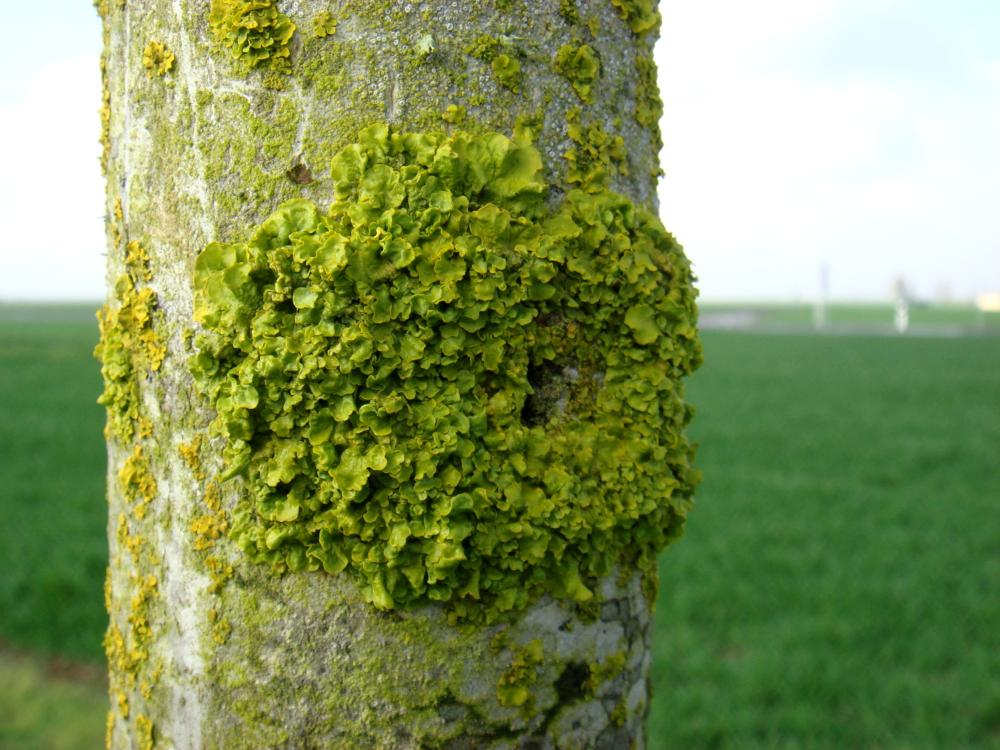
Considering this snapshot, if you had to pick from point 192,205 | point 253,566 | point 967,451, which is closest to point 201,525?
point 253,566

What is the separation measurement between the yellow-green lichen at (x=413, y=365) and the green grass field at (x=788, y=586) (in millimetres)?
4290

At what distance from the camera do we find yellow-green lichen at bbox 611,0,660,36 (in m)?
1.42

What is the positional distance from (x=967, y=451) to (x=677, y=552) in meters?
7.15

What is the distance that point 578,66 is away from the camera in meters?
1.35

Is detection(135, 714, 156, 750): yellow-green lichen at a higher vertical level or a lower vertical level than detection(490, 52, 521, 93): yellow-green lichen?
lower

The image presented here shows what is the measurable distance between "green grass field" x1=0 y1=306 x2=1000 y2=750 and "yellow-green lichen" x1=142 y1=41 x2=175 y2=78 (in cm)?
442

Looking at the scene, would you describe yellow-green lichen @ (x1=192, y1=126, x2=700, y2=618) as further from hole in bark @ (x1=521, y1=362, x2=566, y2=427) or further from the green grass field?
the green grass field

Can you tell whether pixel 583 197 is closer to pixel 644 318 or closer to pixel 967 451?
pixel 644 318

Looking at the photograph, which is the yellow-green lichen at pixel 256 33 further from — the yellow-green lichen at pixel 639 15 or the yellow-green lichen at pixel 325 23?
the yellow-green lichen at pixel 639 15

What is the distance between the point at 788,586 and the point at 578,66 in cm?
678

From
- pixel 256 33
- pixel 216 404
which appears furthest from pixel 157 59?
pixel 216 404

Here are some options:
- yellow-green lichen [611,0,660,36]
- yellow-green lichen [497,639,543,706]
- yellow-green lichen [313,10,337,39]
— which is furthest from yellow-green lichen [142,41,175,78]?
yellow-green lichen [497,639,543,706]

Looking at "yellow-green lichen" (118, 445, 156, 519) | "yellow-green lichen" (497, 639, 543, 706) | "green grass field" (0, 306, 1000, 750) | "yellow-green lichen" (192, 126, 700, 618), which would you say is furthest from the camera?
"green grass field" (0, 306, 1000, 750)

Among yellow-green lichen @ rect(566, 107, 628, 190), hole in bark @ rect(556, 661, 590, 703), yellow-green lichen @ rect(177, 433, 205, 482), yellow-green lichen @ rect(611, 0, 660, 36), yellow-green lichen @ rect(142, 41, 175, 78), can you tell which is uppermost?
yellow-green lichen @ rect(611, 0, 660, 36)
